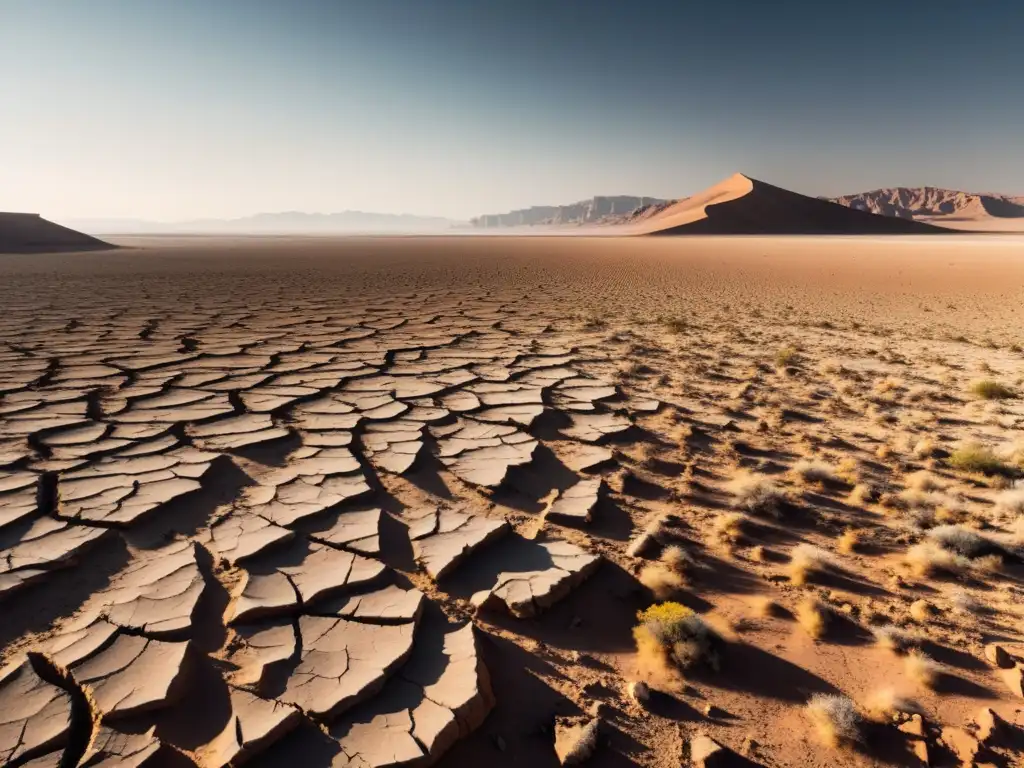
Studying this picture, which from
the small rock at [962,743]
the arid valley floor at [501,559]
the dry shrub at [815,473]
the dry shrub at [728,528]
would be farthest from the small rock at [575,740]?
the dry shrub at [815,473]

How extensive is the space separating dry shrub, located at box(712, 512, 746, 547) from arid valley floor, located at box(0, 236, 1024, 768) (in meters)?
0.01

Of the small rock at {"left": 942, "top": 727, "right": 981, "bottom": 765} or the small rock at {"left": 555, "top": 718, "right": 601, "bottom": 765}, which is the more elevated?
the small rock at {"left": 555, "top": 718, "right": 601, "bottom": 765}

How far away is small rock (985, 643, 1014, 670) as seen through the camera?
1.95 metres

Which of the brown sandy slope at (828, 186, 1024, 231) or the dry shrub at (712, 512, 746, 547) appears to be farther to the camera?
the brown sandy slope at (828, 186, 1024, 231)

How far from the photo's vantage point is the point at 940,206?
122 m

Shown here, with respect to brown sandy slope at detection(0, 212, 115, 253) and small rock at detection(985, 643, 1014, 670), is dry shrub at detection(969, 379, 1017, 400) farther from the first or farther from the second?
brown sandy slope at detection(0, 212, 115, 253)

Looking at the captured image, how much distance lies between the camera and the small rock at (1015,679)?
1.85m

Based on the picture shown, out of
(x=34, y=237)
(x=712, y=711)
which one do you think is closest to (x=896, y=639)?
(x=712, y=711)

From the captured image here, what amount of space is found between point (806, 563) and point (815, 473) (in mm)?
1088

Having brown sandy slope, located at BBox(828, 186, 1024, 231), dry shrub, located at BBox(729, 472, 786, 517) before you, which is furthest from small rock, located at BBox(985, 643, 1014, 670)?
brown sandy slope, located at BBox(828, 186, 1024, 231)

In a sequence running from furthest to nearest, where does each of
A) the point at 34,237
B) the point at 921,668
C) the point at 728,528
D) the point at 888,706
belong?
the point at 34,237
the point at 728,528
the point at 921,668
the point at 888,706

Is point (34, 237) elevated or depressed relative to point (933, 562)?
elevated

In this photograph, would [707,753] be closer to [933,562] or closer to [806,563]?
[806,563]

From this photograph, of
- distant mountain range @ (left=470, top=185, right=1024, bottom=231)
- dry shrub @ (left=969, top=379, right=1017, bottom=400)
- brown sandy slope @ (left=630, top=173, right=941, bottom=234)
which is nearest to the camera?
dry shrub @ (left=969, top=379, right=1017, bottom=400)
